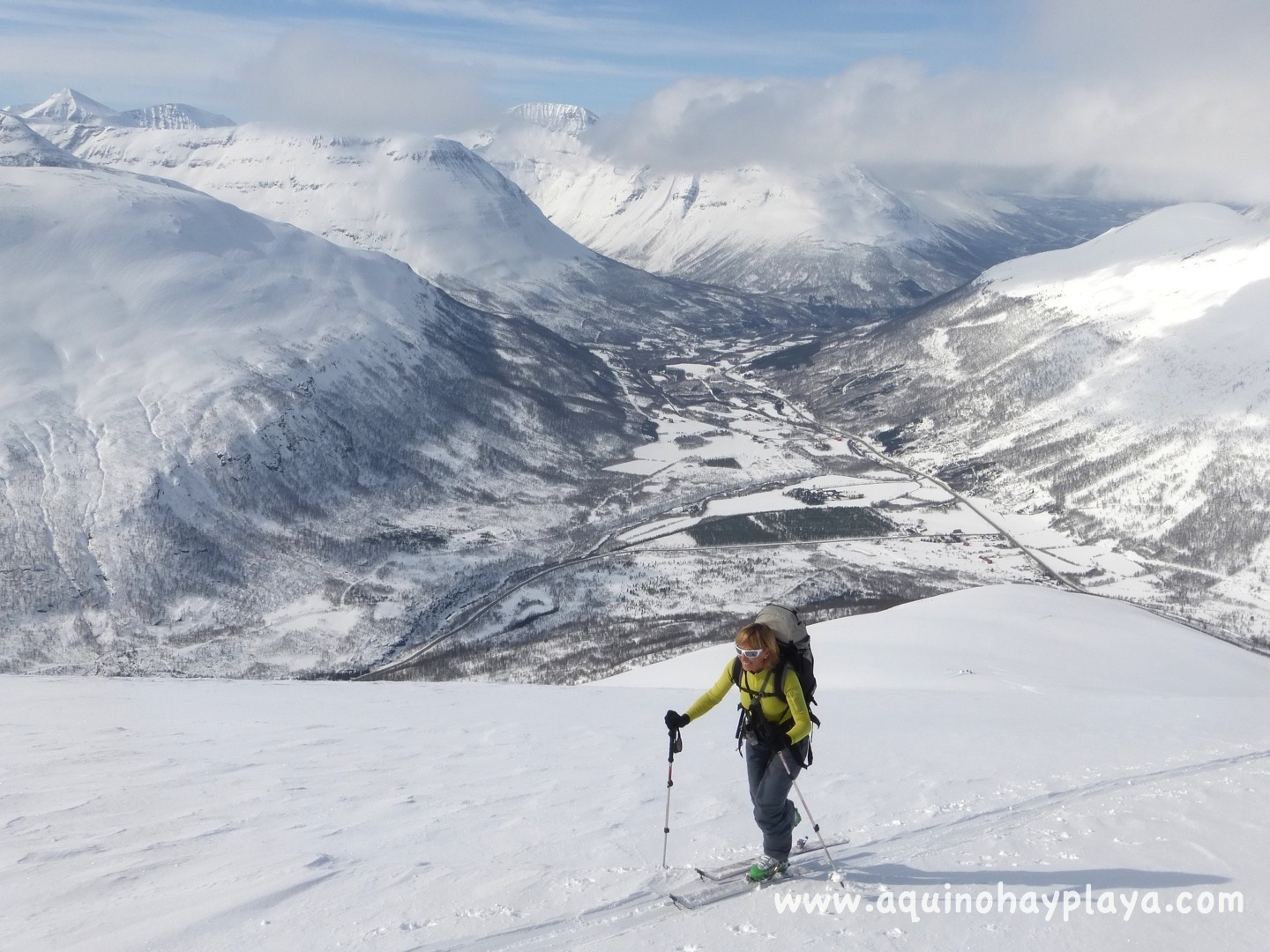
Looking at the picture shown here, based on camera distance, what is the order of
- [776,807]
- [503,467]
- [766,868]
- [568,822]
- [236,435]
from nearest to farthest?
1. [766,868]
2. [776,807]
3. [568,822]
4. [236,435]
5. [503,467]

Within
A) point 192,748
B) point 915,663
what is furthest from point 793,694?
point 915,663

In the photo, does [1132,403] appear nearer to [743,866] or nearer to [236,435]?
[236,435]

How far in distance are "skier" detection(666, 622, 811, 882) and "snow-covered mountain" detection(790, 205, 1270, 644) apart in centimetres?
9675

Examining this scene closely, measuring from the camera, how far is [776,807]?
37.6 feet

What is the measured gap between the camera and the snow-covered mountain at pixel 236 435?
8256cm

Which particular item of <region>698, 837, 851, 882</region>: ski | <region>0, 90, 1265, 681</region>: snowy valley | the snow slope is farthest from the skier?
<region>0, 90, 1265, 681</region>: snowy valley

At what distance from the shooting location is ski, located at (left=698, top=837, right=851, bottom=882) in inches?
448

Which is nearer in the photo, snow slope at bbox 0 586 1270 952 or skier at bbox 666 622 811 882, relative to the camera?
snow slope at bbox 0 586 1270 952

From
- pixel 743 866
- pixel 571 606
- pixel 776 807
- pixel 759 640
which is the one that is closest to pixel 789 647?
pixel 759 640

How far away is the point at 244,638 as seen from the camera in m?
79.4

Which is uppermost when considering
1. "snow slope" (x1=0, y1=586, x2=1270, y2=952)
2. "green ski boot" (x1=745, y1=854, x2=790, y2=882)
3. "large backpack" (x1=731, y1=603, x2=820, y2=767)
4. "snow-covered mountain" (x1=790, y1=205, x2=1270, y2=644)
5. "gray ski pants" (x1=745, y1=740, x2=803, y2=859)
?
"snow-covered mountain" (x1=790, y1=205, x2=1270, y2=644)

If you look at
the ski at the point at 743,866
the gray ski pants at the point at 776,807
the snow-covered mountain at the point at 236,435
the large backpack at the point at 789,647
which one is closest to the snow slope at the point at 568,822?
the ski at the point at 743,866

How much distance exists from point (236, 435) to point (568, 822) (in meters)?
110

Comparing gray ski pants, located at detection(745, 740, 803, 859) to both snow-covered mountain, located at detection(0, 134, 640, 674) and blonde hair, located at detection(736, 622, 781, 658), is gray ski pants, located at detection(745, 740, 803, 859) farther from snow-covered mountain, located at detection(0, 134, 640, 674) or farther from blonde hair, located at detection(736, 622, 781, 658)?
snow-covered mountain, located at detection(0, 134, 640, 674)
